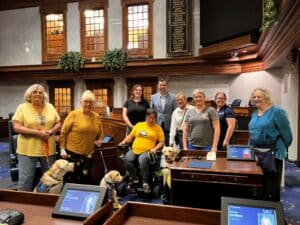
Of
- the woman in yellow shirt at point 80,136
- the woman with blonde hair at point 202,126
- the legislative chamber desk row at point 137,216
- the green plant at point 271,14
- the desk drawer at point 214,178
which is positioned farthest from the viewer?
the green plant at point 271,14

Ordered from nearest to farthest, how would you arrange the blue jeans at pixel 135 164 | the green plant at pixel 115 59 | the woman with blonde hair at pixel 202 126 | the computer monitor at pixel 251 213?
the computer monitor at pixel 251 213, the woman with blonde hair at pixel 202 126, the blue jeans at pixel 135 164, the green plant at pixel 115 59

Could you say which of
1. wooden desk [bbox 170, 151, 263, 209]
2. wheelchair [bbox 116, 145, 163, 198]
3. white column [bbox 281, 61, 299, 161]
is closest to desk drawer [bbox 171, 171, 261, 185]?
A: wooden desk [bbox 170, 151, 263, 209]

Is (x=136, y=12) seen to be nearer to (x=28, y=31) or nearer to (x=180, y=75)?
(x=180, y=75)

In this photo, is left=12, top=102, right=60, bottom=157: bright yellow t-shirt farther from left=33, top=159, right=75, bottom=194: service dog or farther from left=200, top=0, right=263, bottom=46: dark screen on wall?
left=200, top=0, right=263, bottom=46: dark screen on wall

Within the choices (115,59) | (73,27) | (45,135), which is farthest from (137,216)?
(73,27)

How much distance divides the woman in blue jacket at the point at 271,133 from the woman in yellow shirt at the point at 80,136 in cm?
176

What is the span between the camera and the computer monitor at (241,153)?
307 centimetres

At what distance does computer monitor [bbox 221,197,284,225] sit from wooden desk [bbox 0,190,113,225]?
1.86ft

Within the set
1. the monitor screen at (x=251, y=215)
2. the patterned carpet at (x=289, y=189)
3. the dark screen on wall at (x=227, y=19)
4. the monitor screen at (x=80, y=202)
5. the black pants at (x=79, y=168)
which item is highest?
the dark screen on wall at (x=227, y=19)

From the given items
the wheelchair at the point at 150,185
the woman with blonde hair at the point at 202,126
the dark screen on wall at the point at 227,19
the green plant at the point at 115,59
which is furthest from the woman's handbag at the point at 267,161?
the green plant at the point at 115,59

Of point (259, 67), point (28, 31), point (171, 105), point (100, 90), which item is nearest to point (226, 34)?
point (259, 67)

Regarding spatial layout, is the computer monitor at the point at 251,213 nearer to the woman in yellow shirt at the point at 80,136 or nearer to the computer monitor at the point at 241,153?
the computer monitor at the point at 241,153

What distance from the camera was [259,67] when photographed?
805 centimetres

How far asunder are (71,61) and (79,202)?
29.9 feet
